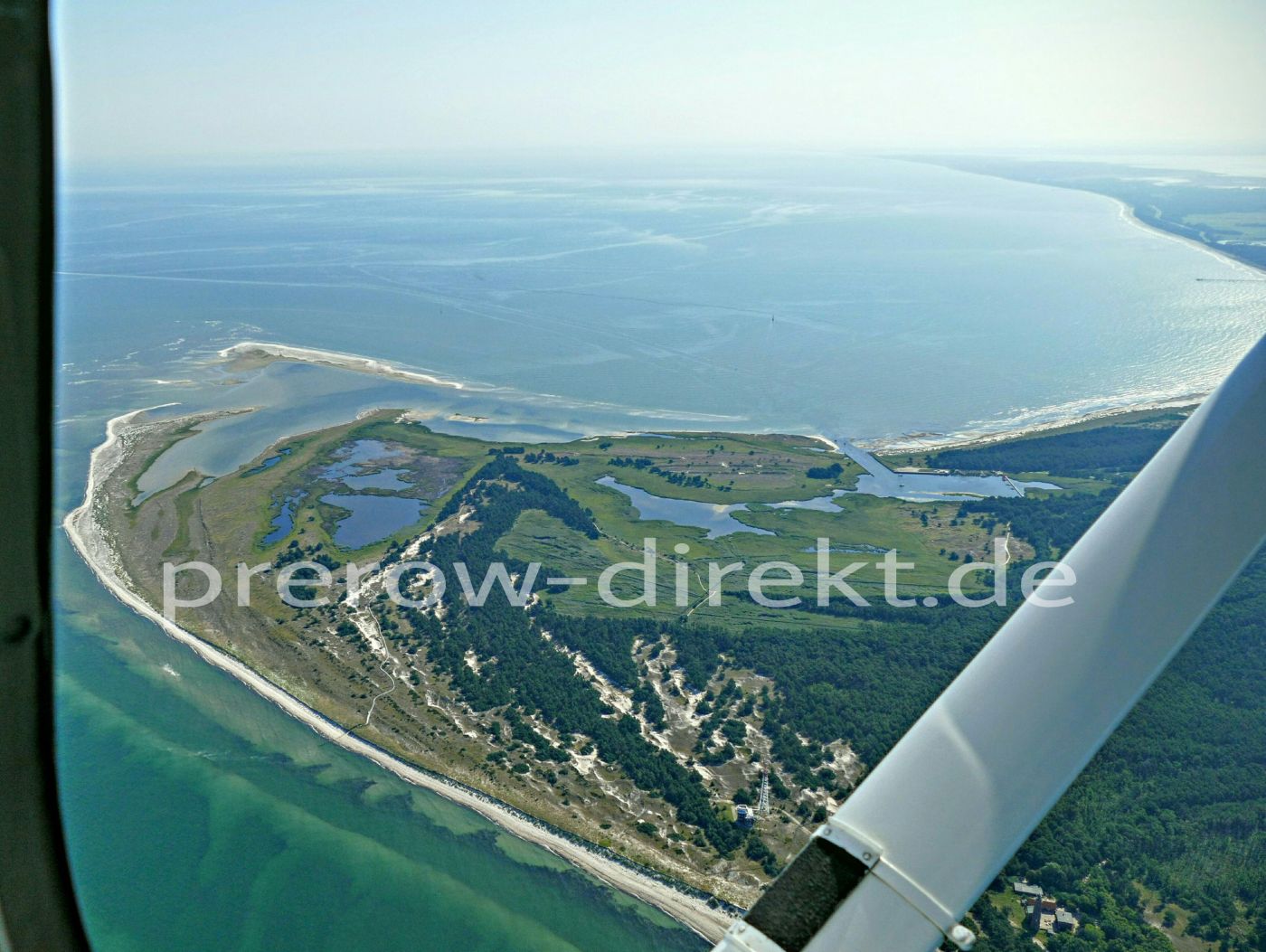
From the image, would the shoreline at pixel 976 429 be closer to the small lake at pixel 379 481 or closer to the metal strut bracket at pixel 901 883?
the small lake at pixel 379 481

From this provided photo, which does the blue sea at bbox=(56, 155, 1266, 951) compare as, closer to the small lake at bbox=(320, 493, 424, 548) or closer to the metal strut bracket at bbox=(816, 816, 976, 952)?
the metal strut bracket at bbox=(816, 816, 976, 952)

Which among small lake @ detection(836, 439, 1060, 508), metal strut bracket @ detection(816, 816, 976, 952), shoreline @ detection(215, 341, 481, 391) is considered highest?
metal strut bracket @ detection(816, 816, 976, 952)

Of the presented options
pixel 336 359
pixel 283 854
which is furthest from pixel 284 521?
pixel 336 359

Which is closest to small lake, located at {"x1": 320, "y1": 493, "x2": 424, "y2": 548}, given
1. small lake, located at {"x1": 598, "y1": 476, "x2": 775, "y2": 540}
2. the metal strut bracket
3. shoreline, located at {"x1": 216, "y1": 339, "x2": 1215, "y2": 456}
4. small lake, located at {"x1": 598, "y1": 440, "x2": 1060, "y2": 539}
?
small lake, located at {"x1": 598, "y1": 440, "x2": 1060, "y2": 539}

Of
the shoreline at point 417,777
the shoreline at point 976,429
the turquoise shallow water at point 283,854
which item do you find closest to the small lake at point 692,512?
the shoreline at point 976,429

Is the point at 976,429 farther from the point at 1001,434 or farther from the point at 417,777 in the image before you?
the point at 417,777

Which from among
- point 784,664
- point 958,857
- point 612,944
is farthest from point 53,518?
point 784,664
